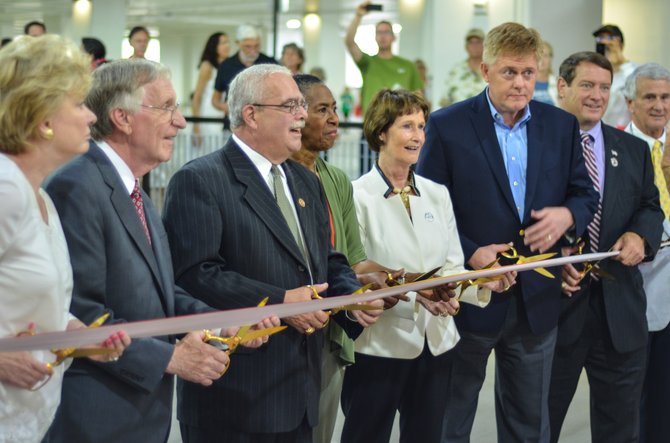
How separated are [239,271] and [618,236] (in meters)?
1.81

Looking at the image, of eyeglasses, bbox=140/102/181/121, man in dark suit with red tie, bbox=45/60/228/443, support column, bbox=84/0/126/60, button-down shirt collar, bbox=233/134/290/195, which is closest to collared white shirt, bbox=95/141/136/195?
man in dark suit with red tie, bbox=45/60/228/443

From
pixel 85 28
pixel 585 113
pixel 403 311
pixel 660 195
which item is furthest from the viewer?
pixel 85 28

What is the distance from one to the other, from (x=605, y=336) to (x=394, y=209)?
1.06 m

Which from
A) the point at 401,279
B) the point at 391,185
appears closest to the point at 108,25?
→ the point at 391,185

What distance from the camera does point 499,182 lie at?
3.73 m

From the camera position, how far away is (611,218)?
4.05 metres

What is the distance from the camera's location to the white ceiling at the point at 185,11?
10109mm

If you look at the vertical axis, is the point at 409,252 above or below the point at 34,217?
below

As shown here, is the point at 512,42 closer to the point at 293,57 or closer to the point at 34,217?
the point at 34,217

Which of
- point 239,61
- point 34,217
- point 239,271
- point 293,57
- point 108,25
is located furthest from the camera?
point 108,25

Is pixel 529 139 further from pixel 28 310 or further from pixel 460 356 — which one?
pixel 28 310

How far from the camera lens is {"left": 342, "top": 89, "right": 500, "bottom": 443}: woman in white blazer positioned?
11.8 ft

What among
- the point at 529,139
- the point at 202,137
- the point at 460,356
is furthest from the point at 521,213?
the point at 202,137

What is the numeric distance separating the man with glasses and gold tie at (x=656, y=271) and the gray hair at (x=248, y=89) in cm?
193
